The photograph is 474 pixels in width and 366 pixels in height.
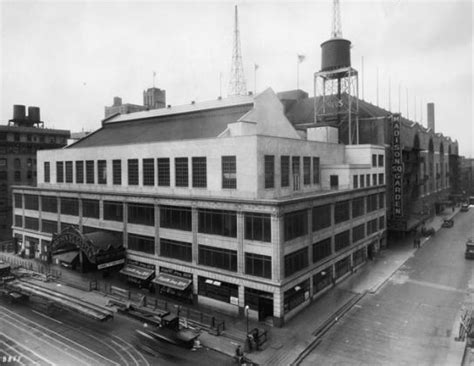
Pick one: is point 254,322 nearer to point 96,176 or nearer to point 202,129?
point 202,129

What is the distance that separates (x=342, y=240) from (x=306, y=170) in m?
10.3

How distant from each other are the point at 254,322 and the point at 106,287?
1996 cm

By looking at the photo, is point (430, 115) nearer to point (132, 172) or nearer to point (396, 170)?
point (396, 170)

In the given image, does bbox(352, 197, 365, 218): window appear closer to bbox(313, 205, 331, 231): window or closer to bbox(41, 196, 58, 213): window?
bbox(313, 205, 331, 231): window

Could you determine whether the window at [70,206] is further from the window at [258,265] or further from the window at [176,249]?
the window at [258,265]

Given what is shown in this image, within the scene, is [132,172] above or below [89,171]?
below

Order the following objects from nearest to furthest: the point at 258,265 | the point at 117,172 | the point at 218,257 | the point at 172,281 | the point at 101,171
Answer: the point at 258,265 → the point at 218,257 → the point at 172,281 → the point at 117,172 → the point at 101,171

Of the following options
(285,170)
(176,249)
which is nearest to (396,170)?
(285,170)

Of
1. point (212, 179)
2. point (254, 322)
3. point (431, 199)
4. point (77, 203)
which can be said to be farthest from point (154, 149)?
point (431, 199)

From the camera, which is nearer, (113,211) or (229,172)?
Result: (229,172)

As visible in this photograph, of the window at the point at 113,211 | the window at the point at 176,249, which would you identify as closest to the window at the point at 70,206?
the window at the point at 113,211

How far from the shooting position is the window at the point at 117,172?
49844 millimetres

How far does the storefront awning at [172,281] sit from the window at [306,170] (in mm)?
18809

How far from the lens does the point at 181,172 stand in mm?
43500
